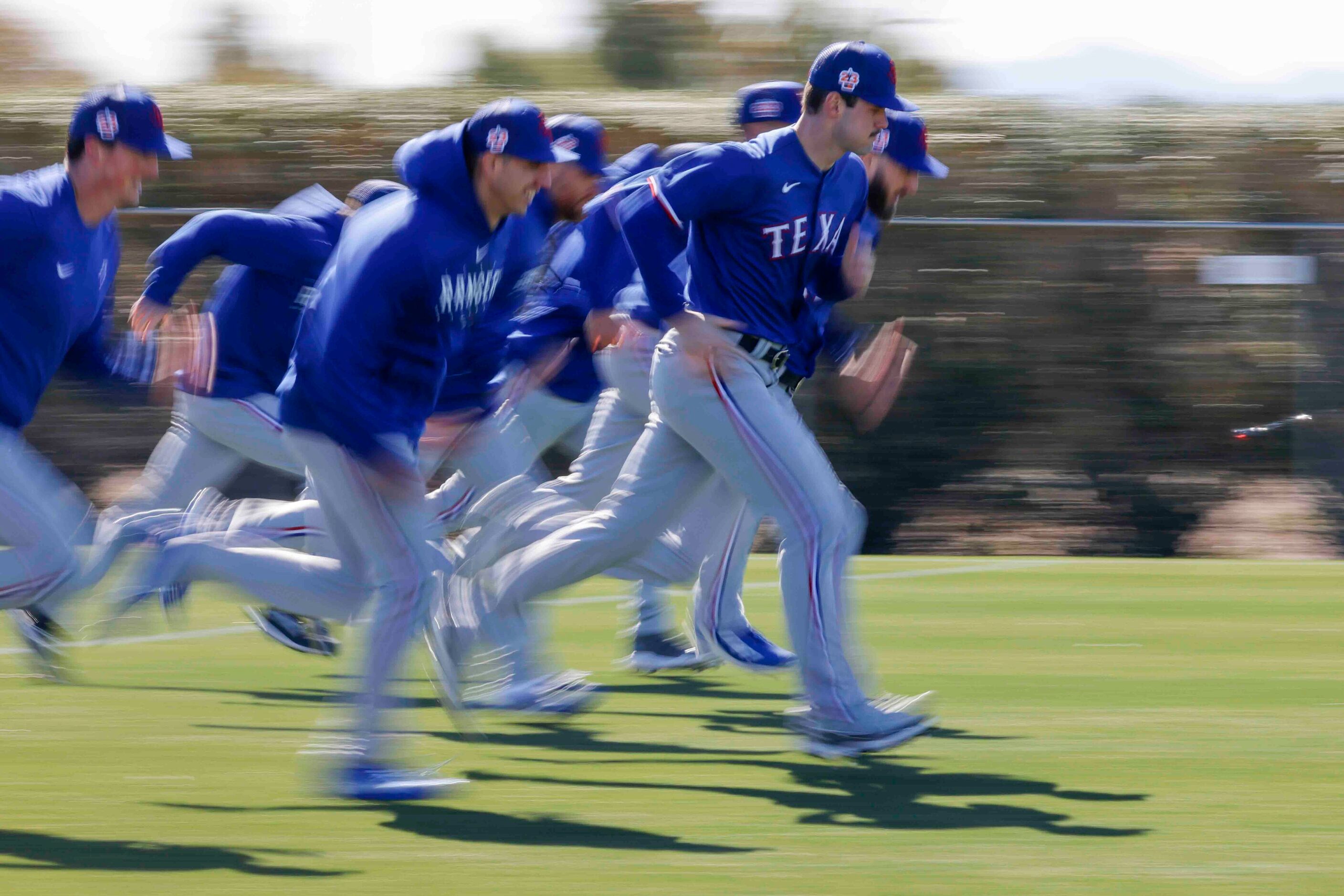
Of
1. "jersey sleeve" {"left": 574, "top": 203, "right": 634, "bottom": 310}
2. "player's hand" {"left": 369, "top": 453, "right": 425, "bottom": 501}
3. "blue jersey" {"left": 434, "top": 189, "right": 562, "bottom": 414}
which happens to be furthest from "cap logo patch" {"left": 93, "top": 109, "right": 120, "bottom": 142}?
"jersey sleeve" {"left": 574, "top": 203, "right": 634, "bottom": 310}

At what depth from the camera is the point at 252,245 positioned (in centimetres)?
734

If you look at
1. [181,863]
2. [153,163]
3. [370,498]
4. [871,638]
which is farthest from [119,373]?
[871,638]

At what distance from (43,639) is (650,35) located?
13.0 meters

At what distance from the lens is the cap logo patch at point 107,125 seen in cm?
548

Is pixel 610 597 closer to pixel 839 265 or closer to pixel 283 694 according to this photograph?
pixel 283 694

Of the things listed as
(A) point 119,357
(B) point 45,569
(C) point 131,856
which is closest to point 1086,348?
(A) point 119,357

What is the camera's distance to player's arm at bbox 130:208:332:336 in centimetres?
731

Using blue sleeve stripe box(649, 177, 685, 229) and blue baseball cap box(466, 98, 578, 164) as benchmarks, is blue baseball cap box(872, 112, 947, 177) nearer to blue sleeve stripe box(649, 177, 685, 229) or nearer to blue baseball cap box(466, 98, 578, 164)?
blue sleeve stripe box(649, 177, 685, 229)

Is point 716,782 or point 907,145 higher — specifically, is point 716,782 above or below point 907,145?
below

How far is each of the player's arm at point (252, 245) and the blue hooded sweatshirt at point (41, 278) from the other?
1.44m

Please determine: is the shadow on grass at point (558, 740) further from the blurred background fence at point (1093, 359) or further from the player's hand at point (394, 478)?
the blurred background fence at point (1093, 359)

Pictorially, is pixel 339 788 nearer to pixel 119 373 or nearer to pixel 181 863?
pixel 181 863

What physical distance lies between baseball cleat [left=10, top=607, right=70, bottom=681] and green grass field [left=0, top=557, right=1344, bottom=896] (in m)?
0.10

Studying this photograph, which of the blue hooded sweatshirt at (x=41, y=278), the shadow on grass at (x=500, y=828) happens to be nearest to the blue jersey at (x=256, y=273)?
the blue hooded sweatshirt at (x=41, y=278)
